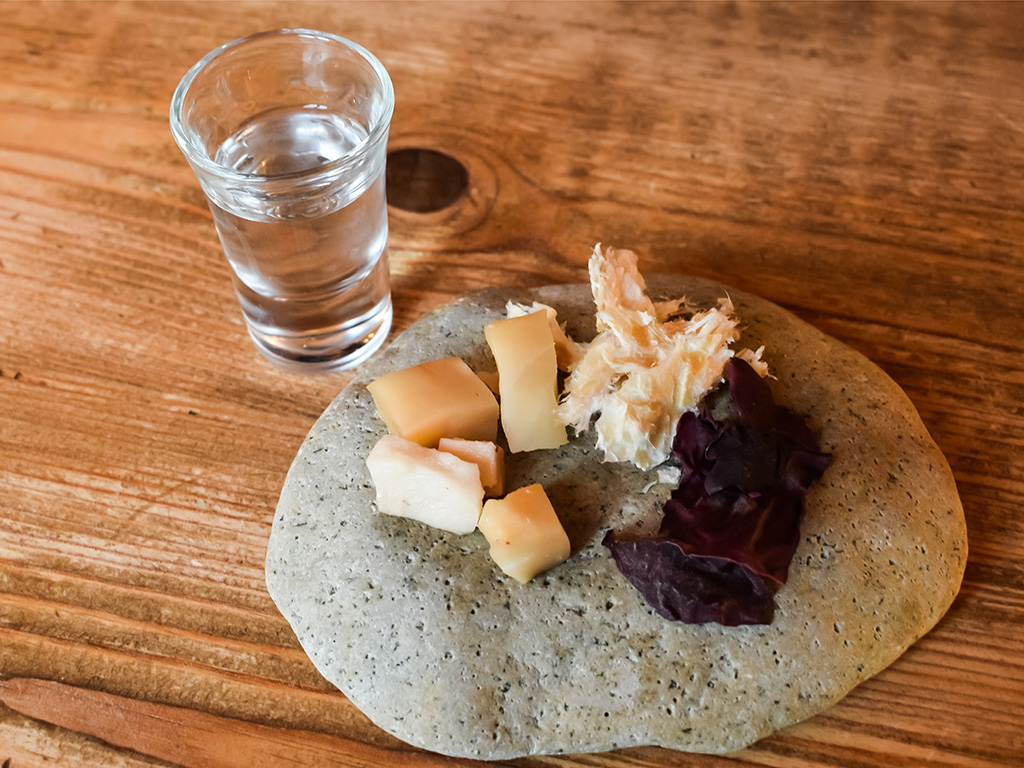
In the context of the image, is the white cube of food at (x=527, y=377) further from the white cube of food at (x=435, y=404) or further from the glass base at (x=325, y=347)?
the glass base at (x=325, y=347)

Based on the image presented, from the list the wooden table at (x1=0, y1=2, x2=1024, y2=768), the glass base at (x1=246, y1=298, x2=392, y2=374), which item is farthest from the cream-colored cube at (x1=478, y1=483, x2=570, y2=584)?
the glass base at (x1=246, y1=298, x2=392, y2=374)

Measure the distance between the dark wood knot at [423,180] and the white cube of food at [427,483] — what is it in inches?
32.3

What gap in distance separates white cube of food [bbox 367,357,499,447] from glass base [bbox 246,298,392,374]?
30 centimetres

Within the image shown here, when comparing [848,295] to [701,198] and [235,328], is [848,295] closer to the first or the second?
[701,198]

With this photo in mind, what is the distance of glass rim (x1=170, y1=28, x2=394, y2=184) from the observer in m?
1.37

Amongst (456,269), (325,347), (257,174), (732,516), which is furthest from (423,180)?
(732,516)

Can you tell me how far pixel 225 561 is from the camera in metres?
1.47

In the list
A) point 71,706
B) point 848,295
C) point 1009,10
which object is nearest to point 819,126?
point 848,295

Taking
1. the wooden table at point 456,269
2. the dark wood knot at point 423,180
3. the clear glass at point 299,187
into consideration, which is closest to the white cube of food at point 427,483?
the wooden table at point 456,269

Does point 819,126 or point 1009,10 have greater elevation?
point 1009,10

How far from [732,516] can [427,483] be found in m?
0.46

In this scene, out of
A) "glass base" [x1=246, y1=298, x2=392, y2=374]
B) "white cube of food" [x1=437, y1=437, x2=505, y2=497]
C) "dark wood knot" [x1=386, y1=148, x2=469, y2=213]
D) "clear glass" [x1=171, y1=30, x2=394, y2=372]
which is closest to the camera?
"white cube of food" [x1=437, y1=437, x2=505, y2=497]

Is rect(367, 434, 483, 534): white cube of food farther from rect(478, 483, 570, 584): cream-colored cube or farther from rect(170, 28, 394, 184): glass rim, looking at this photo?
rect(170, 28, 394, 184): glass rim

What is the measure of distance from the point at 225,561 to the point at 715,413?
85 cm
